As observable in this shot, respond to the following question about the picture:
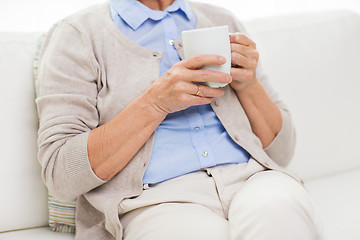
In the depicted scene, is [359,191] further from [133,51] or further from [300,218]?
[133,51]

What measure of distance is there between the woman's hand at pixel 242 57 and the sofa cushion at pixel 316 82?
405 millimetres

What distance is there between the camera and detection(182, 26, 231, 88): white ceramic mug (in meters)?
0.86

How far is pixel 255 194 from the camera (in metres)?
0.87

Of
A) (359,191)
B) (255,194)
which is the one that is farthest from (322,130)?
(255,194)

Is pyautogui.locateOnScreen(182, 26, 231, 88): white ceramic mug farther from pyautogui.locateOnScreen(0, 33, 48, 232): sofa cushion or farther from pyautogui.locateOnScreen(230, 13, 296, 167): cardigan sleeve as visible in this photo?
pyautogui.locateOnScreen(0, 33, 48, 232): sofa cushion

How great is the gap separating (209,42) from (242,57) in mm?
186

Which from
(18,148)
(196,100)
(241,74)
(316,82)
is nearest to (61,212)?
(18,148)

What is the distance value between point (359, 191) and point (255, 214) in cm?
69

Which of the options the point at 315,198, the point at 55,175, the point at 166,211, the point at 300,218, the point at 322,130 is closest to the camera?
the point at 300,218

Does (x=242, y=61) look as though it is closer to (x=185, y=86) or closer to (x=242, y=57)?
(x=242, y=57)

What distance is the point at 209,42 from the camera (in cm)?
87

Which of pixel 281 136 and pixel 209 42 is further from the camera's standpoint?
pixel 281 136

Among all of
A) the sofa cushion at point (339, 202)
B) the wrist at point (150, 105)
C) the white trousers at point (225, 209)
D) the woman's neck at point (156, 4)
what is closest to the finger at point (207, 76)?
the wrist at point (150, 105)

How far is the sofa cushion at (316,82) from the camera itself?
4.84 feet
